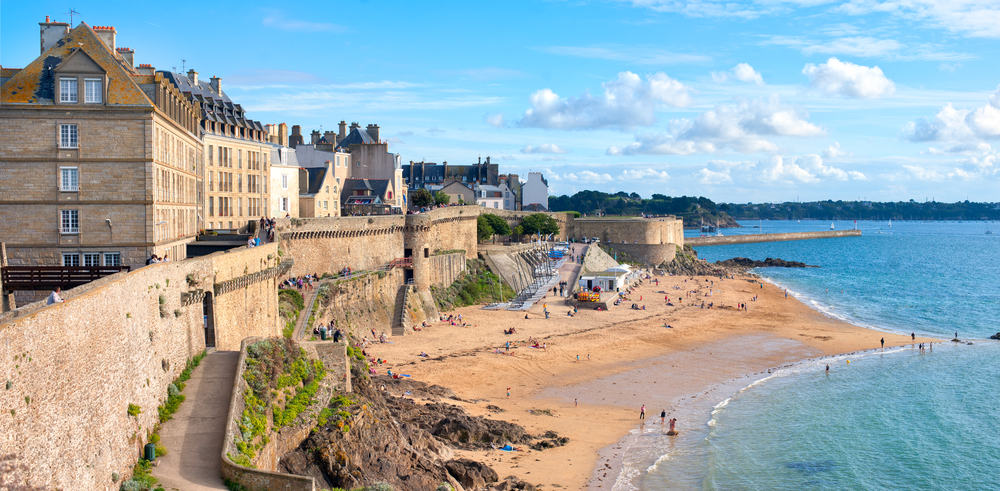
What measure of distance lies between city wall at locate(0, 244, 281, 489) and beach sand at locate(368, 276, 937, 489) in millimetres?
A: 10075

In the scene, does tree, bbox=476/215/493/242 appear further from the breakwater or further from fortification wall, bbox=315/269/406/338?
the breakwater

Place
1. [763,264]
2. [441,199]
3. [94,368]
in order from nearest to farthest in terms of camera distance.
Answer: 1. [94,368]
2. [441,199]
3. [763,264]

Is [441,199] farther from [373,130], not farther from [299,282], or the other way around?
[299,282]

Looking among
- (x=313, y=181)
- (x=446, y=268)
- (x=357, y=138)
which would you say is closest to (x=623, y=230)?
(x=357, y=138)

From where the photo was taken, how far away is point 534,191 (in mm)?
105625

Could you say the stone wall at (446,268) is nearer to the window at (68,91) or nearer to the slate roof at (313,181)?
the slate roof at (313,181)

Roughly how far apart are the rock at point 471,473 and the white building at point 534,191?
82.9 meters

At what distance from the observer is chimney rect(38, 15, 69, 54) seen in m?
24.1

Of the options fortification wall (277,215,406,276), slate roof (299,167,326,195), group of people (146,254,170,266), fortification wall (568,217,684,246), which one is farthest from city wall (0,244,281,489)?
fortification wall (568,217,684,246)

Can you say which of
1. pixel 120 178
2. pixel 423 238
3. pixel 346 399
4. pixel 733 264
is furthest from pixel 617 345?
pixel 733 264

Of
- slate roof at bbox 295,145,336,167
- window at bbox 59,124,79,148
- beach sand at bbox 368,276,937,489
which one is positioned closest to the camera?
window at bbox 59,124,79,148

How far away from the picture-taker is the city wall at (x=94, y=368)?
10.3 m

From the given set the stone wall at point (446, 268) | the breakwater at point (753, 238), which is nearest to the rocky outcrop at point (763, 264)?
the breakwater at point (753, 238)

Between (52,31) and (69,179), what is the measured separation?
200 inches
